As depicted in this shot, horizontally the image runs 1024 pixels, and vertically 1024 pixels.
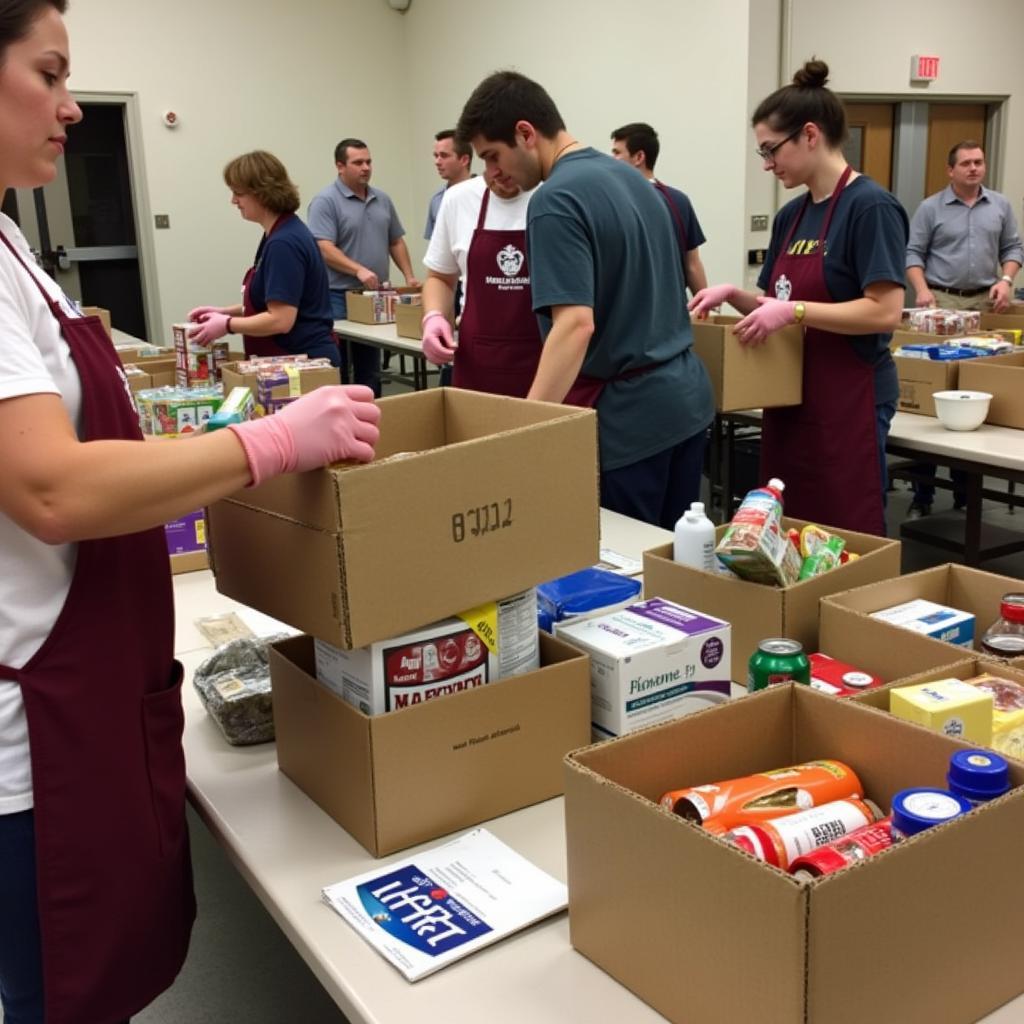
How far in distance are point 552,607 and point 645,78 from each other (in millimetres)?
5939

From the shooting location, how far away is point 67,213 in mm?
8086

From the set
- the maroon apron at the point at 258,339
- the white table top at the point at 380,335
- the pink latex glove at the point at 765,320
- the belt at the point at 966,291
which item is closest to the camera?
the pink latex glove at the point at 765,320

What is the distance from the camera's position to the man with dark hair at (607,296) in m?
2.29

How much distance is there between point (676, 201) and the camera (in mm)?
4473

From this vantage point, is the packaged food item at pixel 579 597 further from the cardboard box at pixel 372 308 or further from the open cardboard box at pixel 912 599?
the cardboard box at pixel 372 308

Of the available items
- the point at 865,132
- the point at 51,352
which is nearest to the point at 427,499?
the point at 51,352

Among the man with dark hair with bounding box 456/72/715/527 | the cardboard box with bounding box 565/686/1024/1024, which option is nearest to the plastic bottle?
the cardboard box with bounding box 565/686/1024/1024

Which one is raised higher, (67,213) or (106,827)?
(67,213)

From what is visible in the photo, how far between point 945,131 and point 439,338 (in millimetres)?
5725

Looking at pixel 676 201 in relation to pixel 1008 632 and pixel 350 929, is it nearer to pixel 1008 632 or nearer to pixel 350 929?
pixel 1008 632

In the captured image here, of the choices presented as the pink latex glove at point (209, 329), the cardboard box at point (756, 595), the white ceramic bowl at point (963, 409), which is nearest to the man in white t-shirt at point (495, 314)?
the pink latex glove at point (209, 329)

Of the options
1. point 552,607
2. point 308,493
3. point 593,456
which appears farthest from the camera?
point 552,607

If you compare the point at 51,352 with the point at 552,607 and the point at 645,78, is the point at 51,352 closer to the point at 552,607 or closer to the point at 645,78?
the point at 552,607

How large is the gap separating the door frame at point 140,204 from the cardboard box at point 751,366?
640cm
